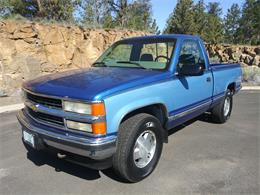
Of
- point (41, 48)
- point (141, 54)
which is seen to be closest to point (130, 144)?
point (141, 54)

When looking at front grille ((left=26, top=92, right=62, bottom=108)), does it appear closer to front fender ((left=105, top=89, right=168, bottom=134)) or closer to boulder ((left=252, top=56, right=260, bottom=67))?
front fender ((left=105, top=89, right=168, bottom=134))

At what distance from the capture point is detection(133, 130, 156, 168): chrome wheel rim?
11.1 feet

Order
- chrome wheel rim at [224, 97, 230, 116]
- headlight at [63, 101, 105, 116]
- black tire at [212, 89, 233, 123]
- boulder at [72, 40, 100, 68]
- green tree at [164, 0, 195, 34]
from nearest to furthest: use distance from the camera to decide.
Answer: headlight at [63, 101, 105, 116], black tire at [212, 89, 233, 123], chrome wheel rim at [224, 97, 230, 116], boulder at [72, 40, 100, 68], green tree at [164, 0, 195, 34]

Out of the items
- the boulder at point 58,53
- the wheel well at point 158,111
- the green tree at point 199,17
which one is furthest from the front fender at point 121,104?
the green tree at point 199,17

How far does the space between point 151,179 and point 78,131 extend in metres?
1.25

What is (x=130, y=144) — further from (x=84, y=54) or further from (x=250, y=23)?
(x=250, y=23)

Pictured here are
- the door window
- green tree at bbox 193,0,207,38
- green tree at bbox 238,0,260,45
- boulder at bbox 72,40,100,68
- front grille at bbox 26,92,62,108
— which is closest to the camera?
front grille at bbox 26,92,62,108

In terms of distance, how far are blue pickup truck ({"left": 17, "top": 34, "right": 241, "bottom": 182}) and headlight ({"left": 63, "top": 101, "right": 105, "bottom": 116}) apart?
0.01 meters

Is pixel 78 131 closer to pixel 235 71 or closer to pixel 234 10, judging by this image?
pixel 235 71

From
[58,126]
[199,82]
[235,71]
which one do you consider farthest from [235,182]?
[235,71]

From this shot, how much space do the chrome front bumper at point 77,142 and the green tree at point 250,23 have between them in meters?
44.2

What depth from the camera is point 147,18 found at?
2761cm

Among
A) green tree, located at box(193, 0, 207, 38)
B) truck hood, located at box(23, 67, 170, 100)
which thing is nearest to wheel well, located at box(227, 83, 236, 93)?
truck hood, located at box(23, 67, 170, 100)

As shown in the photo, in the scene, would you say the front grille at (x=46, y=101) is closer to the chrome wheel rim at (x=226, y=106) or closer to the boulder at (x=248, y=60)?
the chrome wheel rim at (x=226, y=106)
